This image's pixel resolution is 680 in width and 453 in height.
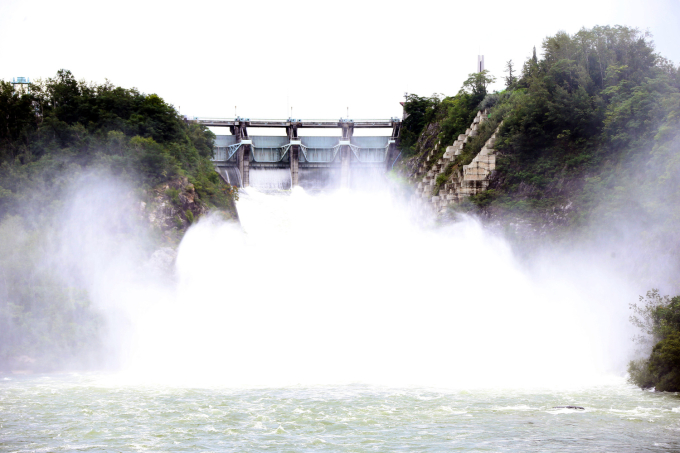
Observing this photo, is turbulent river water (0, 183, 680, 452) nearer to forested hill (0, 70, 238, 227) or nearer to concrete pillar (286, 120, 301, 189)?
forested hill (0, 70, 238, 227)

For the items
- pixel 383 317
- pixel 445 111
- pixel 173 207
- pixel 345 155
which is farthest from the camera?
pixel 345 155

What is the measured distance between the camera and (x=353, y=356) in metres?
41.7

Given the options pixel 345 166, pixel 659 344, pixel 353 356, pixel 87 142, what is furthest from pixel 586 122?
pixel 87 142

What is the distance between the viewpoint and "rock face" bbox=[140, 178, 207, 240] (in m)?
53.1

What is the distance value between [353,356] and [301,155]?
165ft

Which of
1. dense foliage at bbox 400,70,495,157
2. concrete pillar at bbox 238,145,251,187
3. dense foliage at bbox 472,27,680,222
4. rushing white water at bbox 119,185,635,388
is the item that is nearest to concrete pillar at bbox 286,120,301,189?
concrete pillar at bbox 238,145,251,187

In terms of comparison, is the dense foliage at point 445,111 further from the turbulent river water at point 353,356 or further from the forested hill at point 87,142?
the forested hill at point 87,142

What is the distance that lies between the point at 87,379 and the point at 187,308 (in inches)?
471

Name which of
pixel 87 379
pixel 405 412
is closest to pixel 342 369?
pixel 405 412

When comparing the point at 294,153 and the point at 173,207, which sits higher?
the point at 294,153

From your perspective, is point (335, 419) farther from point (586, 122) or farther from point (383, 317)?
point (586, 122)

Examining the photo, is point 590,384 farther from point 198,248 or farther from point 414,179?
point 414,179

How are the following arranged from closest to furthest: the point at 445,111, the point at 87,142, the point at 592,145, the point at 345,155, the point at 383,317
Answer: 1. the point at 383,317
2. the point at 592,145
3. the point at 87,142
4. the point at 445,111
5. the point at 345,155

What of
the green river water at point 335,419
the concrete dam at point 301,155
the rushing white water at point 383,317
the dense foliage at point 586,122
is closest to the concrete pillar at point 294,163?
the concrete dam at point 301,155
